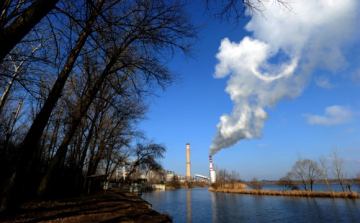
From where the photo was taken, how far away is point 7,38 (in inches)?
134

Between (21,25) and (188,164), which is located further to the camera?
(188,164)

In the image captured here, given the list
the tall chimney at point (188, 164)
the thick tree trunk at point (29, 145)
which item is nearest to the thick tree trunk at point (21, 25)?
the thick tree trunk at point (29, 145)

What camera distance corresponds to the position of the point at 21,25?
352 centimetres

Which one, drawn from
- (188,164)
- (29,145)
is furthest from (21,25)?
(188,164)

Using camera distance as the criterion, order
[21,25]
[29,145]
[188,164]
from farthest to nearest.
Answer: [188,164] < [29,145] < [21,25]

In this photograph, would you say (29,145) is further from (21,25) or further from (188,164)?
(188,164)

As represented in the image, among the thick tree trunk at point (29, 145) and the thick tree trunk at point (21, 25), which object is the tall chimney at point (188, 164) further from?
the thick tree trunk at point (21, 25)

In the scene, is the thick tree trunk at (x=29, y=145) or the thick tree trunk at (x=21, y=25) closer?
the thick tree trunk at (x=21, y=25)

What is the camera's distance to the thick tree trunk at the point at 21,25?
11.1ft

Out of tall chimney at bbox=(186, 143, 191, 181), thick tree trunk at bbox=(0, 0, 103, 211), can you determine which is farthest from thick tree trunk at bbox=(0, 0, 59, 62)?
tall chimney at bbox=(186, 143, 191, 181)

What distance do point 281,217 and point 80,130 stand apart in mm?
18428

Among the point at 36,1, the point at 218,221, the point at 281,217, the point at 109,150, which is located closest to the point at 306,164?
the point at 281,217

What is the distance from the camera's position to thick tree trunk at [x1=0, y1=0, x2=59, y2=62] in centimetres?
340

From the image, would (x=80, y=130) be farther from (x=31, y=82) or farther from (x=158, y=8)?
(x=158, y=8)
